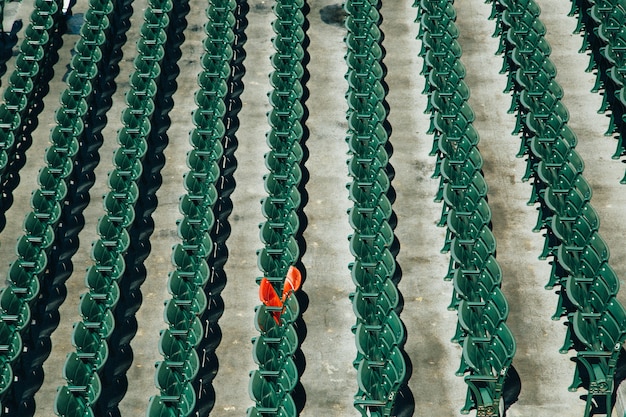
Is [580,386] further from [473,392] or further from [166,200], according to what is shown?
[166,200]

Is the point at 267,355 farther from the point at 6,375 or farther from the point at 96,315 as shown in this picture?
the point at 6,375

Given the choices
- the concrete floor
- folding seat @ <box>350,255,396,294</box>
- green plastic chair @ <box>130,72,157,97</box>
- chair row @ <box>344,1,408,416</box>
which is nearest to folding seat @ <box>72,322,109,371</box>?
the concrete floor

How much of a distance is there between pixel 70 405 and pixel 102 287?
7.15ft

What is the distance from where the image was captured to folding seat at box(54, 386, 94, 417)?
50.0 ft

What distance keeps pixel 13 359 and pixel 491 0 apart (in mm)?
11654

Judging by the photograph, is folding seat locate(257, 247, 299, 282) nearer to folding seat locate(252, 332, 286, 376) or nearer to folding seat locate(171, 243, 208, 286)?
folding seat locate(171, 243, 208, 286)


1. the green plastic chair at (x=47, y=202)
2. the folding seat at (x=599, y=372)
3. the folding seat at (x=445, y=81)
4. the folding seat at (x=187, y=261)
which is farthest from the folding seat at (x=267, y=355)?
the folding seat at (x=445, y=81)

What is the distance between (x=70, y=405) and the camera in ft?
50.3

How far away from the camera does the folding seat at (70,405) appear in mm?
15227

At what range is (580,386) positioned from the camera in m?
15.6

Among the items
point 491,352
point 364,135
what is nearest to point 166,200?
point 364,135

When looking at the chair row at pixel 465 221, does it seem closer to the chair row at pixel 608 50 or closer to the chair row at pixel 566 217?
the chair row at pixel 566 217

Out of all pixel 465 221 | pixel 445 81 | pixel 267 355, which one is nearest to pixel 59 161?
pixel 267 355

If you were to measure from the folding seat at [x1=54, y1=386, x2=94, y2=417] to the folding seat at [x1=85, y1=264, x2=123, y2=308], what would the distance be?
158 centimetres
